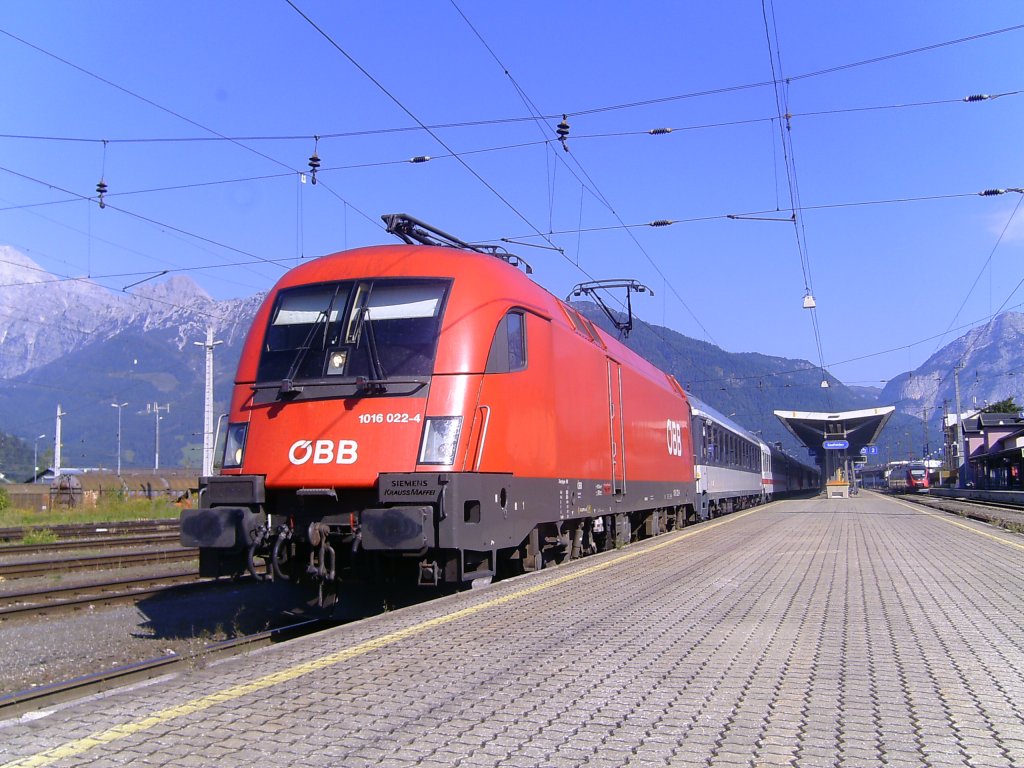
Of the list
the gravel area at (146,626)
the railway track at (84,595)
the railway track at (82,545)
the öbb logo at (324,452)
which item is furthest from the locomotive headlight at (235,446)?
the railway track at (82,545)

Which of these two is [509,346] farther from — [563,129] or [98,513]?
[98,513]

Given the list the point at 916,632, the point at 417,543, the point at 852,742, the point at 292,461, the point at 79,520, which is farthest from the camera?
the point at 79,520

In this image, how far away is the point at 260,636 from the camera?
8.38 m

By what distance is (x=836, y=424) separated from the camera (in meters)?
61.8

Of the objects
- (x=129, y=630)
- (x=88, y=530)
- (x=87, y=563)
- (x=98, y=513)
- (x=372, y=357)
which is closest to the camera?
(x=372, y=357)

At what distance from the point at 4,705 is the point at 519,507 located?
15.6ft

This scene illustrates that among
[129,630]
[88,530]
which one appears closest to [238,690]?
[129,630]

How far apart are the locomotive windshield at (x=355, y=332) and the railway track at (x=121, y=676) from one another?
8.13 ft

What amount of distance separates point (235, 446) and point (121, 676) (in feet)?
7.89

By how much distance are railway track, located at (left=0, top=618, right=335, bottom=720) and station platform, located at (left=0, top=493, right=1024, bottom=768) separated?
4.93 feet

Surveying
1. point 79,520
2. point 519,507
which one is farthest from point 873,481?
point 519,507

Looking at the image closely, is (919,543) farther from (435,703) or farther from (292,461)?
(435,703)

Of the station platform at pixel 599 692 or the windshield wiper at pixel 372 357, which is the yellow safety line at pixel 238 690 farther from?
the windshield wiper at pixel 372 357

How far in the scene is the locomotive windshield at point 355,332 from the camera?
852cm
